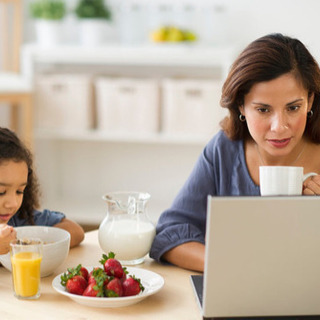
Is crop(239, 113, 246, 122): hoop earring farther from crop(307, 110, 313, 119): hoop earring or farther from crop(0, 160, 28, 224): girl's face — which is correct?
crop(0, 160, 28, 224): girl's face

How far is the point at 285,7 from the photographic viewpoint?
12.0 feet

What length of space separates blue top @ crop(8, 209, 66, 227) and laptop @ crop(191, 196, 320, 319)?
2.23 feet

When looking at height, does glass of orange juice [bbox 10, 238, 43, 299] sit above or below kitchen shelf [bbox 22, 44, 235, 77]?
below

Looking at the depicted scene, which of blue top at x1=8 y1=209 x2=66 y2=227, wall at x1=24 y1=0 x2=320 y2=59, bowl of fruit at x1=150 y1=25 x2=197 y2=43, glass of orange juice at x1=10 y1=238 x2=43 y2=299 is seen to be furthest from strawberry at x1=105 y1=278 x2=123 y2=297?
wall at x1=24 y1=0 x2=320 y2=59

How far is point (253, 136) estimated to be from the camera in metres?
1.54

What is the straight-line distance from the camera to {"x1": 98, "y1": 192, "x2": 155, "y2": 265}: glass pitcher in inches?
55.7

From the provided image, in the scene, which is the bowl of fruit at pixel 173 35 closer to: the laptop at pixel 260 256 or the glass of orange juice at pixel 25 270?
the glass of orange juice at pixel 25 270

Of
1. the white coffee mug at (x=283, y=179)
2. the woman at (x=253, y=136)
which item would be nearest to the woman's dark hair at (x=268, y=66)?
the woman at (x=253, y=136)

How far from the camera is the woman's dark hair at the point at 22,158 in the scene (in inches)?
58.4

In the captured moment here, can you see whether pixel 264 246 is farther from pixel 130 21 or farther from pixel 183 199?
pixel 130 21

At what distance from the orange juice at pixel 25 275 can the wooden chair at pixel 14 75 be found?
229 centimetres

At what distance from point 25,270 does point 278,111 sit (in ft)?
2.14

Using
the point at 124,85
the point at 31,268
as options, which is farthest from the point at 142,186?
the point at 31,268

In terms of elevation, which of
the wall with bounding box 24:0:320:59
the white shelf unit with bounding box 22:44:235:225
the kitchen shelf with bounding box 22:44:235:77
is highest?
the wall with bounding box 24:0:320:59
